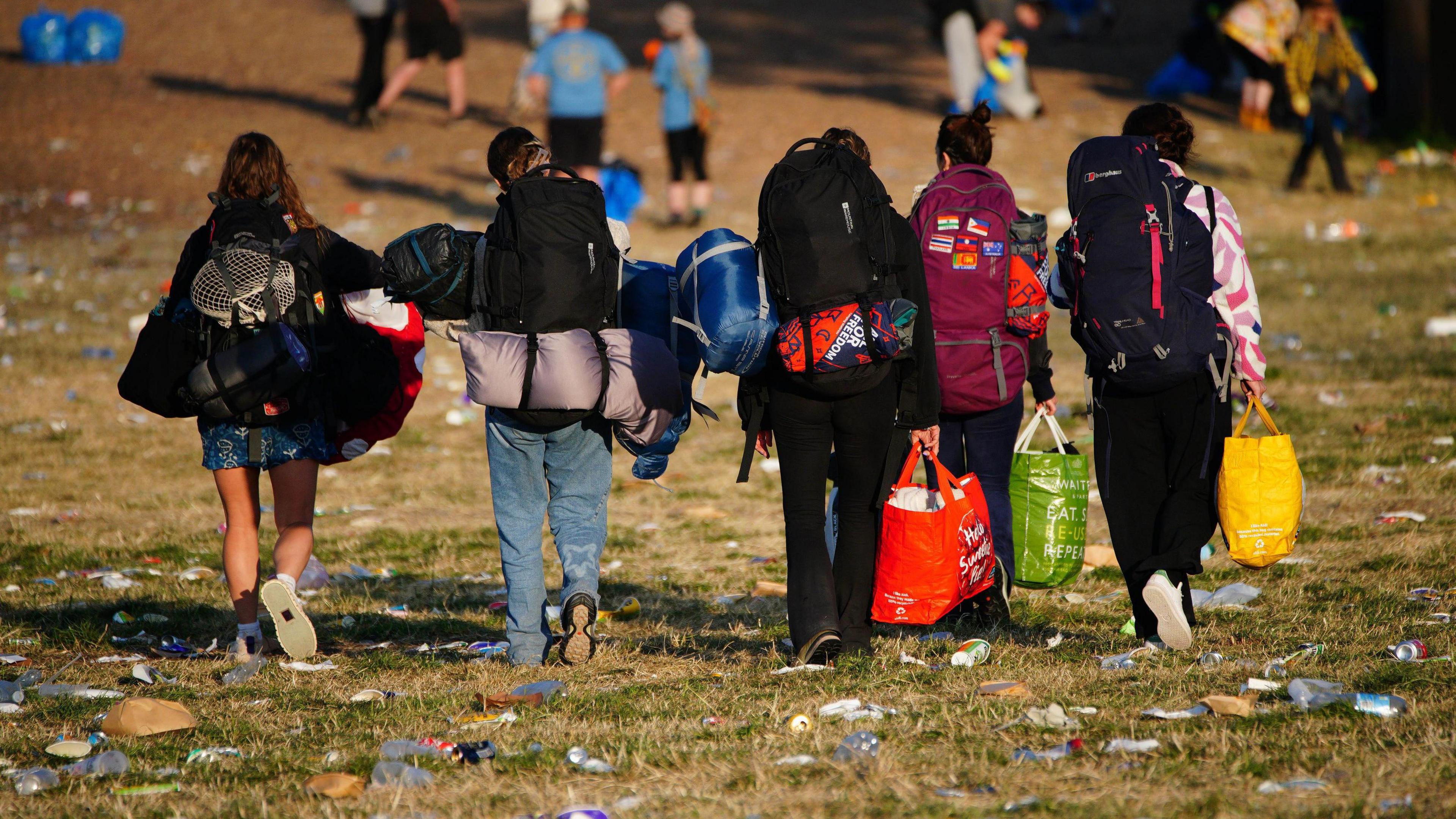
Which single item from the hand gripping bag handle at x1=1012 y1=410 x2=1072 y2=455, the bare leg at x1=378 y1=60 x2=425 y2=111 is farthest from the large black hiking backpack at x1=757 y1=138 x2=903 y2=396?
the bare leg at x1=378 y1=60 x2=425 y2=111

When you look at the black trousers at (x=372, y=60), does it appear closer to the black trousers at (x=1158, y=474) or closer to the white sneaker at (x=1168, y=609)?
the black trousers at (x=1158, y=474)

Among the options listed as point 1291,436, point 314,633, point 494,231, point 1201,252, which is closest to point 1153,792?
point 1201,252

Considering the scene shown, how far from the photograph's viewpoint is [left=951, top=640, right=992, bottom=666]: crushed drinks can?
448 cm

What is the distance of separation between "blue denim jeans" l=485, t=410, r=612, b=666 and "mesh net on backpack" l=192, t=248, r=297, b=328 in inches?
33.2

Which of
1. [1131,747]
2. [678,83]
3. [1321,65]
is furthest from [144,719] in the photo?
[1321,65]

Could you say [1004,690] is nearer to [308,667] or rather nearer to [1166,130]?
[1166,130]

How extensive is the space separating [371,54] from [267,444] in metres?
14.7

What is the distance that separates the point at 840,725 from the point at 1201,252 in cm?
187

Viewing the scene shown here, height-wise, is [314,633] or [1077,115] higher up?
[1077,115]

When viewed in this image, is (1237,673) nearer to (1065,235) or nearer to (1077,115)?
(1065,235)

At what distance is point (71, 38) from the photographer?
22.3m

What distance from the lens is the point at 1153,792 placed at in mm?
3211

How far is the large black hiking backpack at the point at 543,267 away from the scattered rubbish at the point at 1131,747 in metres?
1.82

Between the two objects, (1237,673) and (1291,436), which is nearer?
(1237,673)
